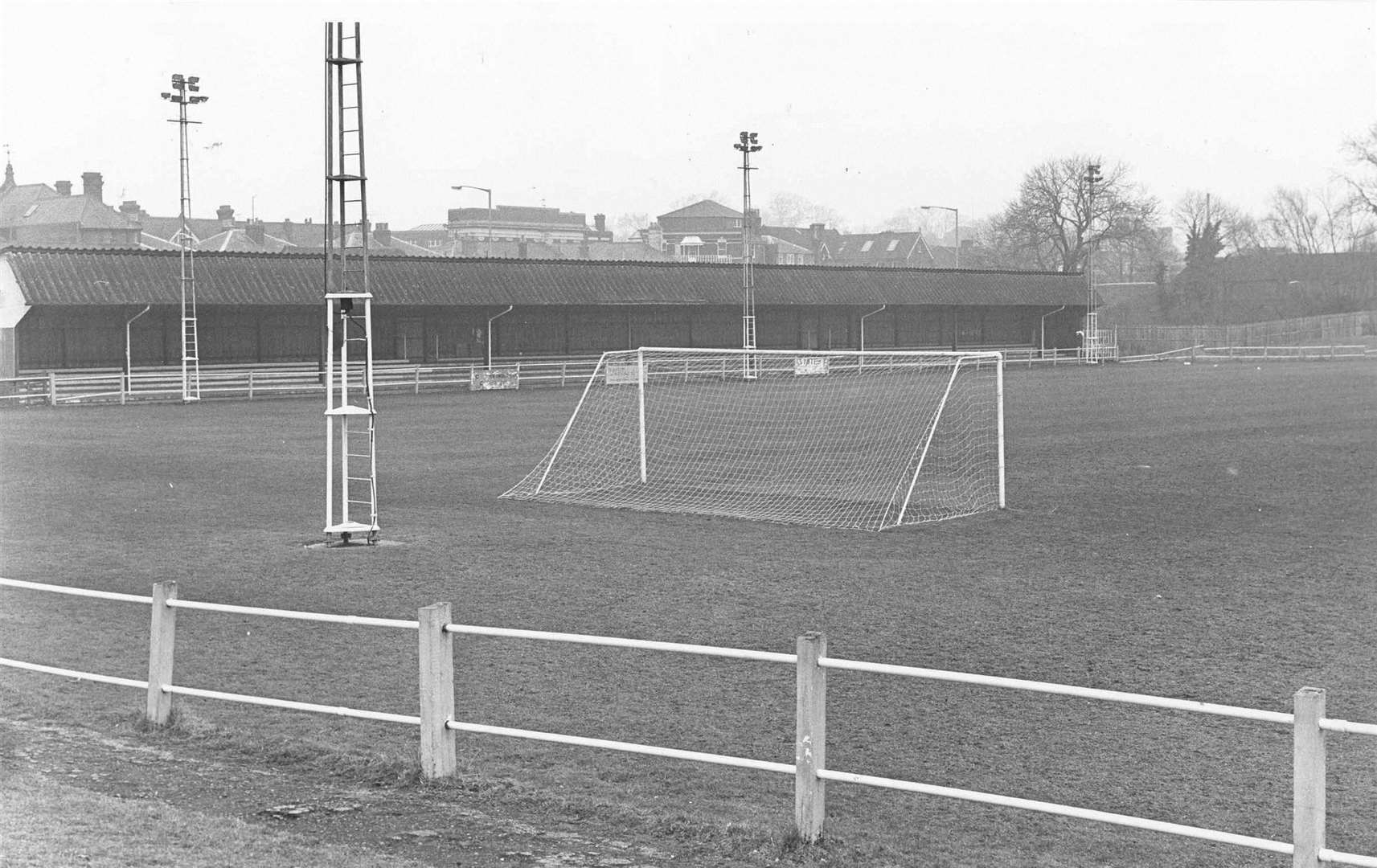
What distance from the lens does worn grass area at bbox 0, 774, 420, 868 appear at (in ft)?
20.3

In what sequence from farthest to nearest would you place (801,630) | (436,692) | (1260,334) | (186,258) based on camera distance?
(1260,334), (186,258), (801,630), (436,692)

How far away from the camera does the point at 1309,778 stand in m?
5.42

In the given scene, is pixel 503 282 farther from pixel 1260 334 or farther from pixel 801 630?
pixel 1260 334

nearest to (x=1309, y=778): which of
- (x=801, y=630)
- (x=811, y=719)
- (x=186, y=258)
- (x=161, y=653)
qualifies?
(x=811, y=719)

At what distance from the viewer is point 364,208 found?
46.6ft

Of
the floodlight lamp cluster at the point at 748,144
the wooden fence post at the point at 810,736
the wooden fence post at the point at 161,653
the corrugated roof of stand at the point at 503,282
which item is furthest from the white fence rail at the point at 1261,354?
the wooden fence post at the point at 810,736

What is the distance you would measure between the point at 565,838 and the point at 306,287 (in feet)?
153

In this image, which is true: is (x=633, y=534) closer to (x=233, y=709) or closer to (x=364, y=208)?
(x=364, y=208)

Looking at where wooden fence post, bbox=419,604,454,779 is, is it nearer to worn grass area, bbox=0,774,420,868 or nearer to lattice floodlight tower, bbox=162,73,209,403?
worn grass area, bbox=0,774,420,868

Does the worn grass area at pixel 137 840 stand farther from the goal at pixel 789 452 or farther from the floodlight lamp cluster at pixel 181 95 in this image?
the floodlight lamp cluster at pixel 181 95

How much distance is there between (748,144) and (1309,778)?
5142cm

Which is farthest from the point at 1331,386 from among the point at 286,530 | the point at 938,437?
the point at 286,530

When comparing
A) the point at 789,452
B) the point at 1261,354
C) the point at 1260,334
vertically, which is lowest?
the point at 789,452

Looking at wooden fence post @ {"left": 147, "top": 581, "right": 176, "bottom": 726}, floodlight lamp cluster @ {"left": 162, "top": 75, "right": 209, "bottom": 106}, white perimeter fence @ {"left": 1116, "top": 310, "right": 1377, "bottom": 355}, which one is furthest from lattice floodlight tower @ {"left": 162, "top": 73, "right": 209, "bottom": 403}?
white perimeter fence @ {"left": 1116, "top": 310, "right": 1377, "bottom": 355}
